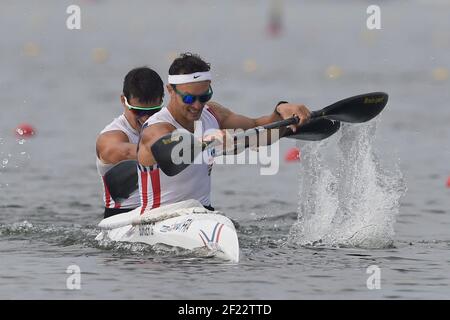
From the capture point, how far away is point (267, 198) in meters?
17.5

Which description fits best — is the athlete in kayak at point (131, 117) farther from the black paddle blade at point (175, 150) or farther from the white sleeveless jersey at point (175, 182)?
the black paddle blade at point (175, 150)

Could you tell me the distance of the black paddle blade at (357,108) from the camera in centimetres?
1293

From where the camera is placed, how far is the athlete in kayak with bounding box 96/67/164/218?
41.6 ft

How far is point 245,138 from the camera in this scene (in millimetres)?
11734

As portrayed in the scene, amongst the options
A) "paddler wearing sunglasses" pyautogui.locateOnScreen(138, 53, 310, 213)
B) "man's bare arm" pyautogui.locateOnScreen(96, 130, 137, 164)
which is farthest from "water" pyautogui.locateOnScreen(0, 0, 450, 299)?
"man's bare arm" pyautogui.locateOnScreen(96, 130, 137, 164)

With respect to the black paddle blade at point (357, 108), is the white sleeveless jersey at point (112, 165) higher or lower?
lower

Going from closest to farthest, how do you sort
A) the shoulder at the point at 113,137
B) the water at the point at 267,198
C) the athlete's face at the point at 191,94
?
the water at the point at 267,198
the athlete's face at the point at 191,94
the shoulder at the point at 113,137

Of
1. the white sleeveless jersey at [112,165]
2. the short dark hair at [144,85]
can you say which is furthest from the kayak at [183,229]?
the short dark hair at [144,85]

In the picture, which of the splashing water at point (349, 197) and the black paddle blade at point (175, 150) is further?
the splashing water at point (349, 197)

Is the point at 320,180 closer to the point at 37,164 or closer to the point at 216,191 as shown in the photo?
the point at 216,191

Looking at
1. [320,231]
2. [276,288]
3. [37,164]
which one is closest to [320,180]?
[320,231]

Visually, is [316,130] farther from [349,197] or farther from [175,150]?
[175,150]
